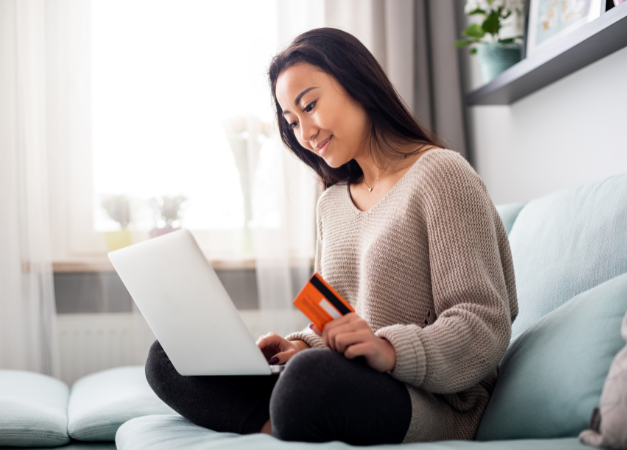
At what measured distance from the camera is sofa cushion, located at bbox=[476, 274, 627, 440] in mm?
720

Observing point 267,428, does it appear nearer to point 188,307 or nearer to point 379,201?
point 188,307

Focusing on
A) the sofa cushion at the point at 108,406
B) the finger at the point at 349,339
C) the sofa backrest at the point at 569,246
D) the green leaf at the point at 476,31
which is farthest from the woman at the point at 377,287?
the green leaf at the point at 476,31

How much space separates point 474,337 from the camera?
0.79 m

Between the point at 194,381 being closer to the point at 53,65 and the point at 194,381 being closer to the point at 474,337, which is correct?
the point at 474,337

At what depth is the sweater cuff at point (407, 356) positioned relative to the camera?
0.74m

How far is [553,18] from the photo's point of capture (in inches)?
60.6

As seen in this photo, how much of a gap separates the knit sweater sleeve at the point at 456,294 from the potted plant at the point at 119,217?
1451 mm

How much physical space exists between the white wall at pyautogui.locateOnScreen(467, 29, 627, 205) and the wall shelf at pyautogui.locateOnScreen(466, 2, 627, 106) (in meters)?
0.03

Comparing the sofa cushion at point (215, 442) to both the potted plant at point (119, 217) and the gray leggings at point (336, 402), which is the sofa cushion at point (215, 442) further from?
the potted plant at point (119, 217)

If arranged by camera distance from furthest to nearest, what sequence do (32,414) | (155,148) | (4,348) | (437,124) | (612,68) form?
(437,124)
(155,148)
(4,348)
(612,68)
(32,414)

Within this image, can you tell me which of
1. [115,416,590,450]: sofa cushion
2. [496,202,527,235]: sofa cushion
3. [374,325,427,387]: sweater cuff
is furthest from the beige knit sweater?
[496,202,527,235]: sofa cushion

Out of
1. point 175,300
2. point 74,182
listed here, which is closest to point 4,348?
point 74,182

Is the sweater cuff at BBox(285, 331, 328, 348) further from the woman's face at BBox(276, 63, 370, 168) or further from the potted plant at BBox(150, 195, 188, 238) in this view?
the potted plant at BBox(150, 195, 188, 238)

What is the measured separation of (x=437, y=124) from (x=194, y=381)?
5.57 ft
